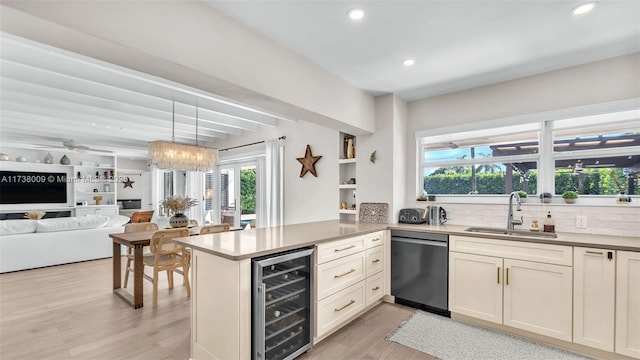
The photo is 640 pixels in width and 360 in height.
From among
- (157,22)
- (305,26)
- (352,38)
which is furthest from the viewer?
(352,38)

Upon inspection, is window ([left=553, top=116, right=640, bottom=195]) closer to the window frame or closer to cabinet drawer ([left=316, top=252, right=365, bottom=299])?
the window frame

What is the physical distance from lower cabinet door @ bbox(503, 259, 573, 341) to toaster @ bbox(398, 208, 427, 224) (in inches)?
39.2

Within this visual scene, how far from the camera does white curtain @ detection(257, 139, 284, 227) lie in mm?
5074

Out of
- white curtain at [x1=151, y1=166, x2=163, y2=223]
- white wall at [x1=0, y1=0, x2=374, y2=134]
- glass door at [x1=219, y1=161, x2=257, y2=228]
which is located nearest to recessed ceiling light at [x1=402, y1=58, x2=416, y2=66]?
white wall at [x1=0, y1=0, x2=374, y2=134]

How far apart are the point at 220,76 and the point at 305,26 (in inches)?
29.0

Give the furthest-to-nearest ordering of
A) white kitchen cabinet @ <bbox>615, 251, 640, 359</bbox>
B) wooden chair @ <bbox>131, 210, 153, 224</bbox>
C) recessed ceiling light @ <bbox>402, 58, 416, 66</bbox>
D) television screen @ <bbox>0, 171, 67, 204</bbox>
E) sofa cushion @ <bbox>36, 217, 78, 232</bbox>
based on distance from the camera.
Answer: wooden chair @ <bbox>131, 210, 153, 224</bbox> < television screen @ <bbox>0, 171, 67, 204</bbox> < sofa cushion @ <bbox>36, 217, 78, 232</bbox> < recessed ceiling light @ <bbox>402, 58, 416, 66</bbox> < white kitchen cabinet @ <bbox>615, 251, 640, 359</bbox>

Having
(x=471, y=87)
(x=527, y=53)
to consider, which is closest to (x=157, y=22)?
(x=527, y=53)

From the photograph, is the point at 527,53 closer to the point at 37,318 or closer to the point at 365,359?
the point at 365,359

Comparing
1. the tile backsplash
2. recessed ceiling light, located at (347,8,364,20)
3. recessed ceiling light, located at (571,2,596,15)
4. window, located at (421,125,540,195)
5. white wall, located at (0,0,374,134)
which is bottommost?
the tile backsplash

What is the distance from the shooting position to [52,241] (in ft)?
15.6

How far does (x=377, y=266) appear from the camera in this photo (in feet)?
10.2

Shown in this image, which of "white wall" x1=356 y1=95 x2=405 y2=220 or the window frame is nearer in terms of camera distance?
the window frame

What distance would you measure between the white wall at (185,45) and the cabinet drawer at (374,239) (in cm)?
133

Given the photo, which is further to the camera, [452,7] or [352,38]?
[352,38]
